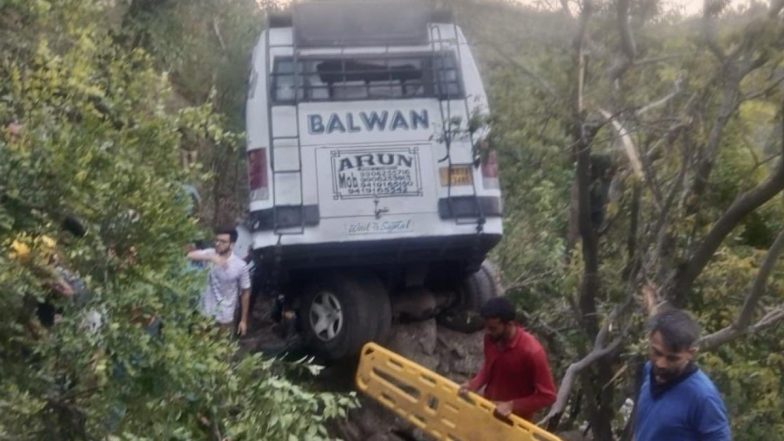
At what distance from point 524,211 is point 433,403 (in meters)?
3.17

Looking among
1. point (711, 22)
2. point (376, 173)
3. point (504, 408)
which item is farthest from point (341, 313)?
point (711, 22)

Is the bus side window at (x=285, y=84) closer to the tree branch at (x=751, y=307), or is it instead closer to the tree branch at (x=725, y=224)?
the tree branch at (x=725, y=224)

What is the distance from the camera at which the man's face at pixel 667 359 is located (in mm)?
4750

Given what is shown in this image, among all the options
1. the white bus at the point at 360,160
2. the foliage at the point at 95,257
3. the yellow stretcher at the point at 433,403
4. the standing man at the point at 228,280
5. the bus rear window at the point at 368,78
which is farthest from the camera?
the standing man at the point at 228,280

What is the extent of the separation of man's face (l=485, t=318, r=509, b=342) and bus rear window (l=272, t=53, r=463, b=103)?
3.03 m

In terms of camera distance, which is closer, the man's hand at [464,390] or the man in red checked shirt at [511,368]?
the man in red checked shirt at [511,368]

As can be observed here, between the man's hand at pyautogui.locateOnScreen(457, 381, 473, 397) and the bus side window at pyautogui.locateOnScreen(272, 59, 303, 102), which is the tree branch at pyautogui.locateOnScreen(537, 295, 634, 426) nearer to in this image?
the man's hand at pyautogui.locateOnScreen(457, 381, 473, 397)

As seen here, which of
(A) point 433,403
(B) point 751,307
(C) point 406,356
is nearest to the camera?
(B) point 751,307

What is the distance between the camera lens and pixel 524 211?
36.2ft

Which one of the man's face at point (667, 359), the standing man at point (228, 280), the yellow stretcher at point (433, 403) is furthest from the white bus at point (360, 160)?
the man's face at point (667, 359)

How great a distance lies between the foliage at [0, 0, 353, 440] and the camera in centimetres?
505

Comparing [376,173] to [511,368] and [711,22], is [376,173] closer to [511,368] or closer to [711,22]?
[511,368]

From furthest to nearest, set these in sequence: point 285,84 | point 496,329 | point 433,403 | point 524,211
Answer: point 524,211, point 285,84, point 433,403, point 496,329

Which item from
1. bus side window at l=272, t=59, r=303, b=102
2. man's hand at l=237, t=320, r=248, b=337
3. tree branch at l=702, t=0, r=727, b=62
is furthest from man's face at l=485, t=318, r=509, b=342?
man's hand at l=237, t=320, r=248, b=337
